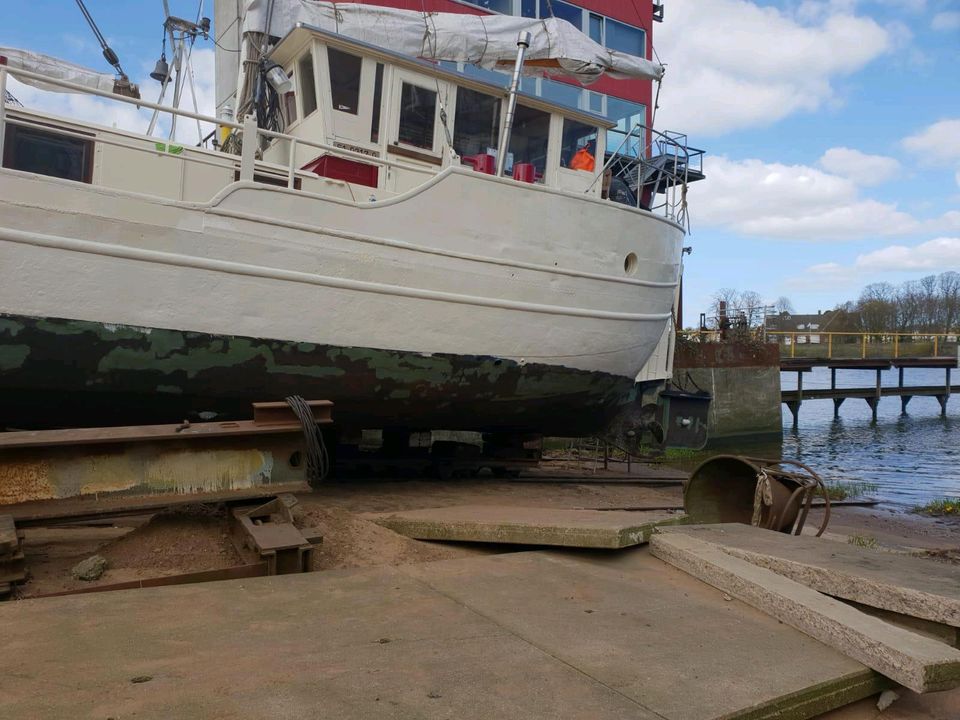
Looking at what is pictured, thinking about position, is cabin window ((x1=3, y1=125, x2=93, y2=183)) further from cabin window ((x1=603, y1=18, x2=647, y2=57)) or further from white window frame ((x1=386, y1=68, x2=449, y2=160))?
cabin window ((x1=603, y1=18, x2=647, y2=57))

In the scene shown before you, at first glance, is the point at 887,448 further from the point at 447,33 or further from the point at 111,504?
the point at 111,504

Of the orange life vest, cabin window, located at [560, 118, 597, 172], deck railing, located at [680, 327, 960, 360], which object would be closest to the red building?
cabin window, located at [560, 118, 597, 172]

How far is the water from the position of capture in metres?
13.3

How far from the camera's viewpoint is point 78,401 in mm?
5293

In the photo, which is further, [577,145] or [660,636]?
[577,145]

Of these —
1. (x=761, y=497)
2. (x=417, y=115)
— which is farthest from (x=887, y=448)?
(x=417, y=115)

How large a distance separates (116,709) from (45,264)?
4.08m

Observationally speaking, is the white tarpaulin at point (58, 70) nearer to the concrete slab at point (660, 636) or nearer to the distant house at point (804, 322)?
the concrete slab at point (660, 636)

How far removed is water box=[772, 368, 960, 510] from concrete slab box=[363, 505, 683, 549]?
328 inches

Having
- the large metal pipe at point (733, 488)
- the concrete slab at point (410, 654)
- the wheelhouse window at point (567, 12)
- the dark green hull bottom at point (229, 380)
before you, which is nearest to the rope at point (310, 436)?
the concrete slab at point (410, 654)

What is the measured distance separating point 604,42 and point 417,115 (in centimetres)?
1203

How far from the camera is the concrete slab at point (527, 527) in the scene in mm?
3797

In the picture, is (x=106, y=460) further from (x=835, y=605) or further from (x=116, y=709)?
(x=835, y=605)

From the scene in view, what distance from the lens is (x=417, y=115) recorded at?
23.4ft
